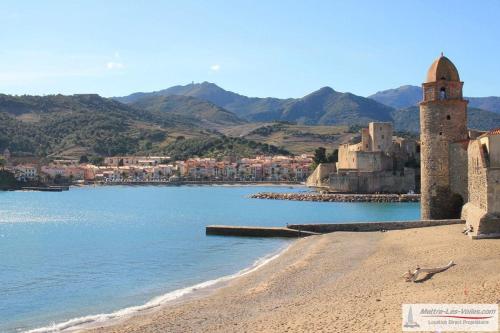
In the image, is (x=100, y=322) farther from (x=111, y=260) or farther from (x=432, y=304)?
(x=111, y=260)

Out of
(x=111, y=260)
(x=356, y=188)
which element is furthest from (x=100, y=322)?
(x=356, y=188)

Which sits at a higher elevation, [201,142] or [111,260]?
[201,142]

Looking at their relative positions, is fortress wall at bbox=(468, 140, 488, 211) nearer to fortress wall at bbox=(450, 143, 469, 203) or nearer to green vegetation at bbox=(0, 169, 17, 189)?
fortress wall at bbox=(450, 143, 469, 203)

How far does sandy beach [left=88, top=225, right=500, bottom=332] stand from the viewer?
10.6 m

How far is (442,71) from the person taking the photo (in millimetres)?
23000

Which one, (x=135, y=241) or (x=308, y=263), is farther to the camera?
(x=135, y=241)

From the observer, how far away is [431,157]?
2312cm

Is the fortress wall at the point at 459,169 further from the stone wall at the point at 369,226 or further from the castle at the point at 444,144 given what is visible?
the stone wall at the point at 369,226

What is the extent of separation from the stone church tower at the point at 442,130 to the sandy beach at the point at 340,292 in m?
4.06

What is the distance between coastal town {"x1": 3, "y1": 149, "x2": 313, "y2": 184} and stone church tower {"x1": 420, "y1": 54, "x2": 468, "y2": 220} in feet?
244

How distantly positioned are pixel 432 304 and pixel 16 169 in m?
96.0

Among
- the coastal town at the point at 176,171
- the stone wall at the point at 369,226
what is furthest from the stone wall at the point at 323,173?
the stone wall at the point at 369,226

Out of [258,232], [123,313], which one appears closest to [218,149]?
[258,232]

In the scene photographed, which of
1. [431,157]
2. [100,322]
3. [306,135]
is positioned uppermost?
[306,135]
